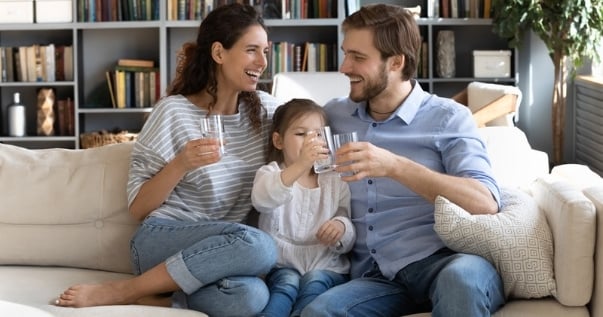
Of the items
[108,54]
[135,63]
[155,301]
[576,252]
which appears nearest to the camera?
[576,252]

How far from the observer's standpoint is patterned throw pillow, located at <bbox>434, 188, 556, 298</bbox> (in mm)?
2375

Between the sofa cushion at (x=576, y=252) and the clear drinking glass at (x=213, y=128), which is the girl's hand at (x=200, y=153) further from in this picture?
the sofa cushion at (x=576, y=252)

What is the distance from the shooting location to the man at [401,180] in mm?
2359

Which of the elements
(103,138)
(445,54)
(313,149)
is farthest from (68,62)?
(313,149)

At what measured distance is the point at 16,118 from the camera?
21.8 feet

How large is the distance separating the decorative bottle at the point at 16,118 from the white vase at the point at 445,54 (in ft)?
8.91

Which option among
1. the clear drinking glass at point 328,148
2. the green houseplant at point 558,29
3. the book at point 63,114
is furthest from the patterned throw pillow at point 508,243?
the book at point 63,114

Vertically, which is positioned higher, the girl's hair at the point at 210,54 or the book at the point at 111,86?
the girl's hair at the point at 210,54

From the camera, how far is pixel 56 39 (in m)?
6.89

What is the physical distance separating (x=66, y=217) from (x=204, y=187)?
1.38ft

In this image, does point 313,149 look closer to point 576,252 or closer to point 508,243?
point 508,243

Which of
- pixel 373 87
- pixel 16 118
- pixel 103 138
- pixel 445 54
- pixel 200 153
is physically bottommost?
pixel 103 138

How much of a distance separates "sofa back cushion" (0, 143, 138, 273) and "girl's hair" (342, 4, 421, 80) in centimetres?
78

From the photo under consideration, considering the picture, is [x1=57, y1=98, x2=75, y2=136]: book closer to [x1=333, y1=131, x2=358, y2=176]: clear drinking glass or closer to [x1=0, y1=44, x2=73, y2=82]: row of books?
[x1=0, y1=44, x2=73, y2=82]: row of books
